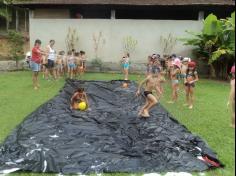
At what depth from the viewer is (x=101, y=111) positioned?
37.6 ft

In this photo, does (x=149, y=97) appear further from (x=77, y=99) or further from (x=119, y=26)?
(x=119, y=26)

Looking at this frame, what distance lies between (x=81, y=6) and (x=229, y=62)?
8.00m

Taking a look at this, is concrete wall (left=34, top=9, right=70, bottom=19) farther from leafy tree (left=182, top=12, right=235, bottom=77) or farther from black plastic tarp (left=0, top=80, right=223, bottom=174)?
black plastic tarp (left=0, top=80, right=223, bottom=174)

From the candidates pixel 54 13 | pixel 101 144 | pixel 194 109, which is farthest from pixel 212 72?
pixel 101 144

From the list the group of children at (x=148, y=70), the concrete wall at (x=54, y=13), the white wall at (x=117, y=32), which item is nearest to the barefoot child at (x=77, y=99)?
the group of children at (x=148, y=70)

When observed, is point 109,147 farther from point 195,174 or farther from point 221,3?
point 221,3

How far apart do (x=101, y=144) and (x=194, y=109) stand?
16.8ft

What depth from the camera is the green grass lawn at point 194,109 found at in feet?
28.4

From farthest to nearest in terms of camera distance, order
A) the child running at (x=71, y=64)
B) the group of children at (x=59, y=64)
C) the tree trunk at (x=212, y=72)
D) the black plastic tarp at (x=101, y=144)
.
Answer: the tree trunk at (x=212, y=72)
the child running at (x=71, y=64)
the group of children at (x=59, y=64)
the black plastic tarp at (x=101, y=144)

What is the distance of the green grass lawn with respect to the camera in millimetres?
8648

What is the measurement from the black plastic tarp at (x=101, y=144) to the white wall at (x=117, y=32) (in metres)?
10.2

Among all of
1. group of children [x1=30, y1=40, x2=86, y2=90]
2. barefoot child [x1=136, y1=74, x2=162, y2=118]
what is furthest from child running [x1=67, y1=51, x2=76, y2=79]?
barefoot child [x1=136, y1=74, x2=162, y2=118]

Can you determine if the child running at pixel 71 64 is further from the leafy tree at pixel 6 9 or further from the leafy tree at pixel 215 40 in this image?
the leafy tree at pixel 6 9

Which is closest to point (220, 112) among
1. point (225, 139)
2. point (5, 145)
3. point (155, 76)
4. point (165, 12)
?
point (155, 76)
